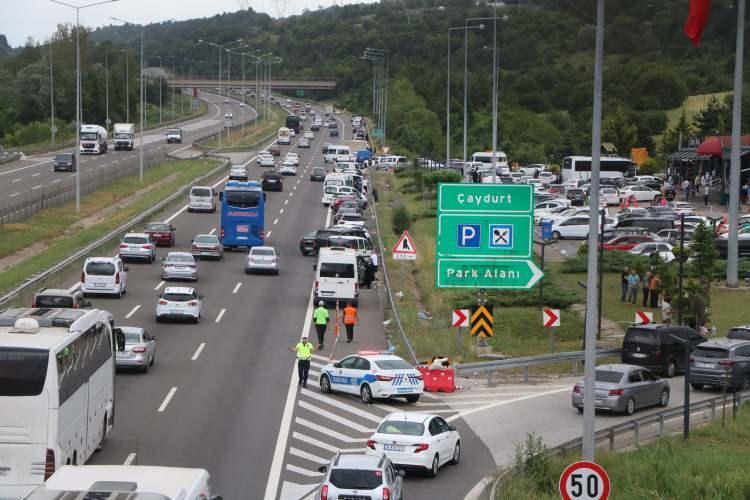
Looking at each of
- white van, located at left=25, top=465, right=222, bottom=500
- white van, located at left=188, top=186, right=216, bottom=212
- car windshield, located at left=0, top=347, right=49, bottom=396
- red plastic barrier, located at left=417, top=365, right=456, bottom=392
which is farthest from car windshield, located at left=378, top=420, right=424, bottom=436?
white van, located at left=188, top=186, right=216, bottom=212

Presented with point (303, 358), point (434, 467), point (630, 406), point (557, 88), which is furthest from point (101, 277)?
point (557, 88)

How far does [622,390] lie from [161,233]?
114 feet

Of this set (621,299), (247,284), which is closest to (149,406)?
(247,284)

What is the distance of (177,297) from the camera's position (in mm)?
42281

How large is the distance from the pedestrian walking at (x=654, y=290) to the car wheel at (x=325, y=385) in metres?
19.6

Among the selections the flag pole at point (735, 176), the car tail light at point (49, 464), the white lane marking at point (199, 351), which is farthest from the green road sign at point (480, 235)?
the flag pole at point (735, 176)

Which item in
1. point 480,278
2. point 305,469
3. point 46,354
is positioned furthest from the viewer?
point 480,278

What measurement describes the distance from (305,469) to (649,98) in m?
140

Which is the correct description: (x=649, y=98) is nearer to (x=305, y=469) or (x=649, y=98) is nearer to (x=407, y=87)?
(x=407, y=87)

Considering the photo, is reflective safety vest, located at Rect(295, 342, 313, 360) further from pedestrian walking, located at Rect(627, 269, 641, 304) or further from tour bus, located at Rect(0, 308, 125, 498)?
pedestrian walking, located at Rect(627, 269, 641, 304)

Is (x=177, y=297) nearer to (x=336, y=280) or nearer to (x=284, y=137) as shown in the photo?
(x=336, y=280)

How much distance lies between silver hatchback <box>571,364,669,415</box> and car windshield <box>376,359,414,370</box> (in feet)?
15.3

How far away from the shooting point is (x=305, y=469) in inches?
977

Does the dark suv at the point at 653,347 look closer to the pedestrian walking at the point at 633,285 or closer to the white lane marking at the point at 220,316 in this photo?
the pedestrian walking at the point at 633,285
